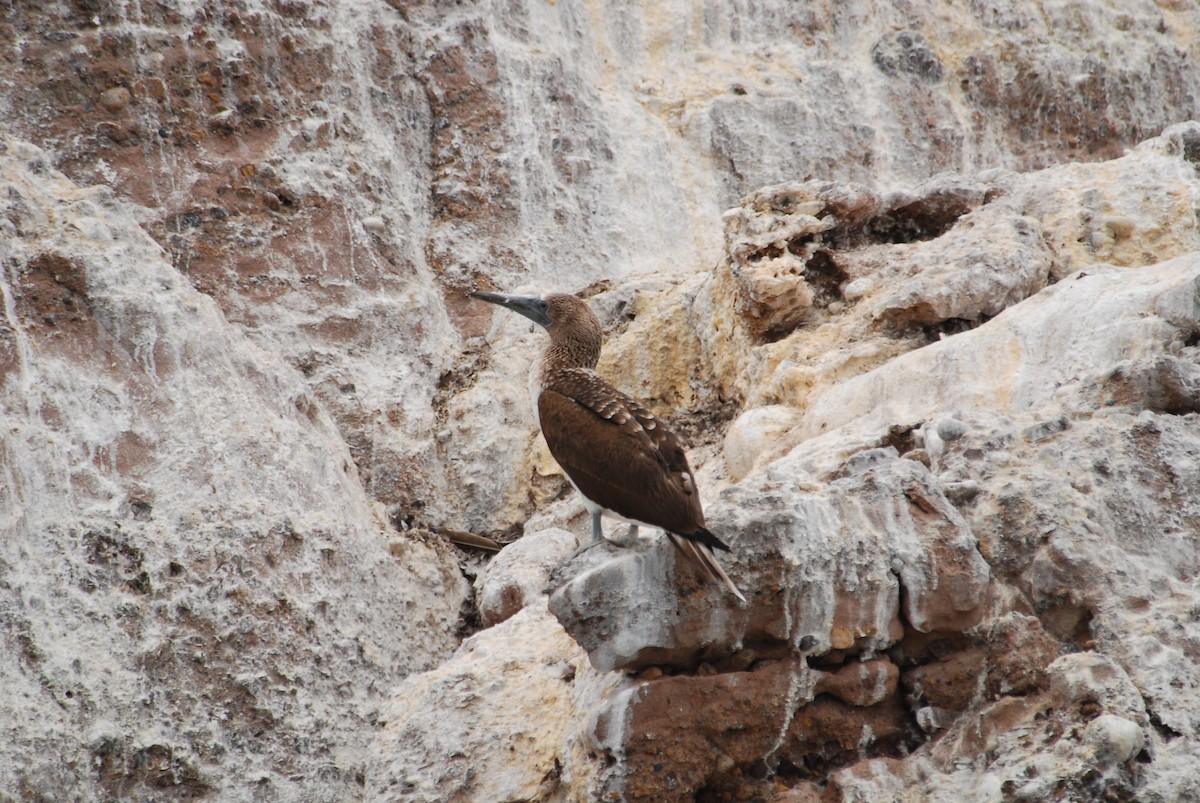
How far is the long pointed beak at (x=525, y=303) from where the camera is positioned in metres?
6.25

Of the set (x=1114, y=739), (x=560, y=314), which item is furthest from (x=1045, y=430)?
(x=560, y=314)

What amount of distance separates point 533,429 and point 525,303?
5.68 feet

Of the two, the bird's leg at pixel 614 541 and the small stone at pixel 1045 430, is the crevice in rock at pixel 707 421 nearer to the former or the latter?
the small stone at pixel 1045 430

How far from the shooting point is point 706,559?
4125 millimetres

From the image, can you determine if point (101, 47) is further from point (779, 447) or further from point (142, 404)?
point (779, 447)

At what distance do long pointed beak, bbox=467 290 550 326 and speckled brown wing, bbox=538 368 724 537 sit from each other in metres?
1.01

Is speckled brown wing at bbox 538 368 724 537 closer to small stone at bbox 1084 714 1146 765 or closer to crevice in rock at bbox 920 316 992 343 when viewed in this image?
small stone at bbox 1084 714 1146 765

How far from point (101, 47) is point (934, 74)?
25.3ft

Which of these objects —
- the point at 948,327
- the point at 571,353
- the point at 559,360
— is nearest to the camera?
the point at 559,360

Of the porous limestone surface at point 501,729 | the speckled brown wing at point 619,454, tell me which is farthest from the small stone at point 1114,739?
the porous limestone surface at point 501,729

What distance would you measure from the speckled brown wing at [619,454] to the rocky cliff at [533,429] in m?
0.25

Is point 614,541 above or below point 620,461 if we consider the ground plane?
below

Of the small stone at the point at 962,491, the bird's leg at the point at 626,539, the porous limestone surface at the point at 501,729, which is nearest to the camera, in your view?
the bird's leg at the point at 626,539

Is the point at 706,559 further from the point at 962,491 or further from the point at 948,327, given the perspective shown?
the point at 948,327
